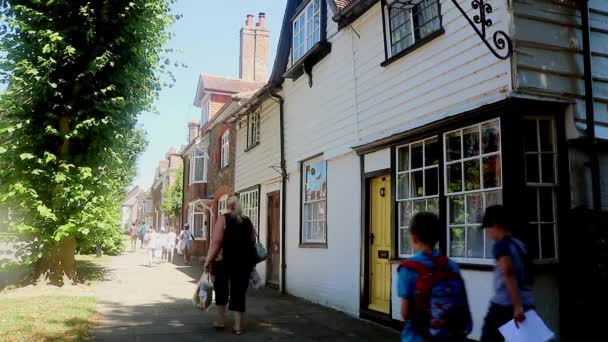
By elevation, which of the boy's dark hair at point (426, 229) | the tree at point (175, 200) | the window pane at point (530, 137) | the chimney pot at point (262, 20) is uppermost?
the chimney pot at point (262, 20)

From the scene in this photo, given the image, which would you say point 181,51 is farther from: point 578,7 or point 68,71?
point 578,7

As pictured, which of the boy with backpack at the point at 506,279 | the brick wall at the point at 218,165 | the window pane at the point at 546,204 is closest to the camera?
the boy with backpack at the point at 506,279

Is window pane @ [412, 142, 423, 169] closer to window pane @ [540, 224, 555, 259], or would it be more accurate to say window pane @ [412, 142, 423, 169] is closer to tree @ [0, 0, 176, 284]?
window pane @ [540, 224, 555, 259]

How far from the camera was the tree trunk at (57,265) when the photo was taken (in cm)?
1173

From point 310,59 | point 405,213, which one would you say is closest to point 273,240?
point 310,59

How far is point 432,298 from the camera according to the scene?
10.7ft

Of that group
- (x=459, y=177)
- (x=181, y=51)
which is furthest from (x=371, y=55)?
(x=181, y=51)

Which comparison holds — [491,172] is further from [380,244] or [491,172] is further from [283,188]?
[283,188]

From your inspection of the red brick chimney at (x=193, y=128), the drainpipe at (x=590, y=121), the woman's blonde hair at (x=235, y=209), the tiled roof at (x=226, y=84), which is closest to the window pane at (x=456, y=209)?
the drainpipe at (x=590, y=121)

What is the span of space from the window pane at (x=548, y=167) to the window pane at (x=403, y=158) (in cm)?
211

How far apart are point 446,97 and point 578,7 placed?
5.95 feet

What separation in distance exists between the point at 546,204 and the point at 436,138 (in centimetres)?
171

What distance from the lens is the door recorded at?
537 inches

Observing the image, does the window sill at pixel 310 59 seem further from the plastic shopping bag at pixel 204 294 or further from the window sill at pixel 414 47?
the plastic shopping bag at pixel 204 294
